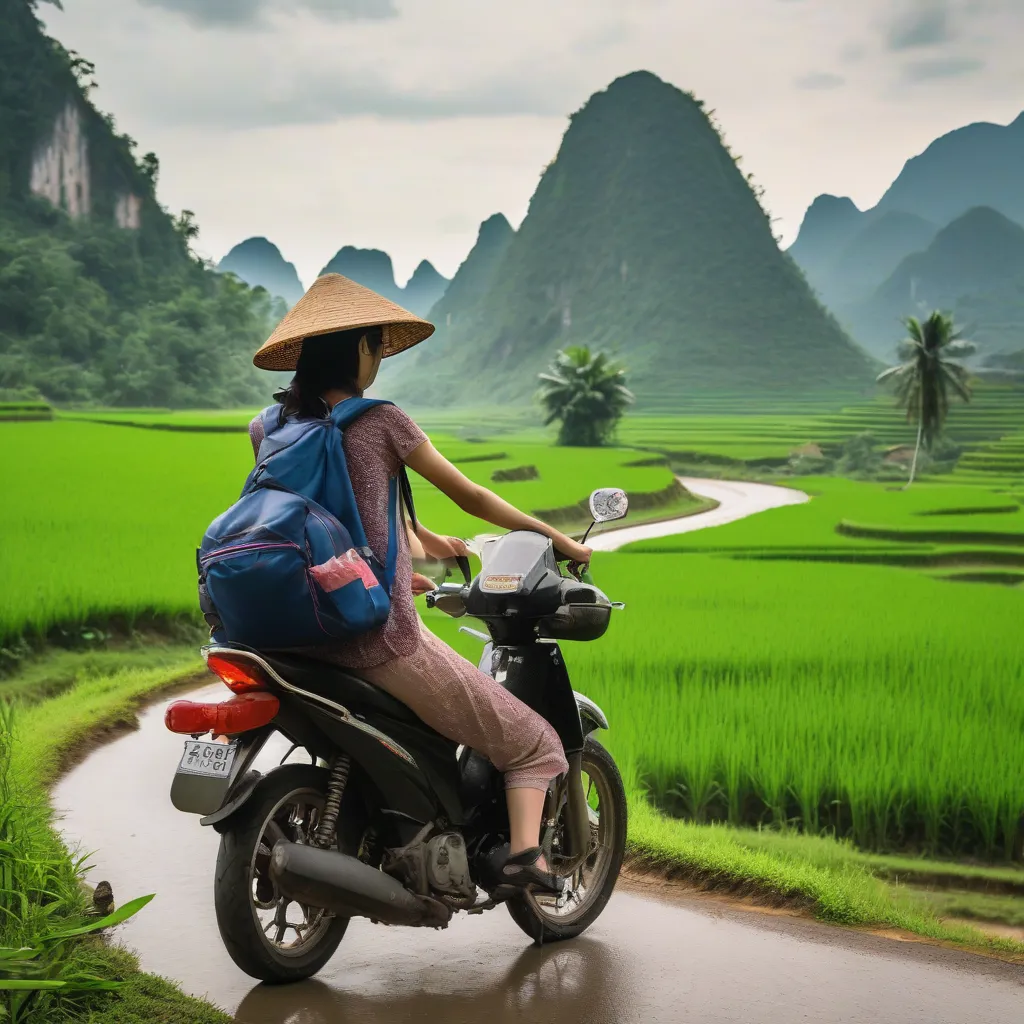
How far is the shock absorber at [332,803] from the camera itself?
8.80ft

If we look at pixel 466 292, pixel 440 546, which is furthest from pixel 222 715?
pixel 466 292

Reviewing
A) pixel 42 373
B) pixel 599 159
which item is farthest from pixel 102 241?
pixel 599 159

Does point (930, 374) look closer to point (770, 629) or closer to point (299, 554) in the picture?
point (770, 629)

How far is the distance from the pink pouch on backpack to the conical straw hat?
449 mm

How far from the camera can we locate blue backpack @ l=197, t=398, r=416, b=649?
2492 millimetres

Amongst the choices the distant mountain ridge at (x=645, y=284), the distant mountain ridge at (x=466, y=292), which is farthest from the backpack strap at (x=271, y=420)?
the distant mountain ridge at (x=466, y=292)

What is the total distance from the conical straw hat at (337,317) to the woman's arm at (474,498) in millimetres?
251

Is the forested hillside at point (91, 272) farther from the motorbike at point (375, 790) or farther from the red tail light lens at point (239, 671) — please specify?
the red tail light lens at point (239, 671)

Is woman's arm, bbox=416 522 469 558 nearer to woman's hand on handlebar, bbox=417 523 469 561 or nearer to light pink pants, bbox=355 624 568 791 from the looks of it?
woman's hand on handlebar, bbox=417 523 469 561

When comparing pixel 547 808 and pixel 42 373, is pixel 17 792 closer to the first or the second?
pixel 547 808

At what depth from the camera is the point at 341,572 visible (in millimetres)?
2496

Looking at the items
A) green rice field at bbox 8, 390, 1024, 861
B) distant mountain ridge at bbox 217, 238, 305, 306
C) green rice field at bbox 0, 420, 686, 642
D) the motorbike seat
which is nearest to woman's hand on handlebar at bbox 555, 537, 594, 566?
the motorbike seat

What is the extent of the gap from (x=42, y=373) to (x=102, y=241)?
1407cm

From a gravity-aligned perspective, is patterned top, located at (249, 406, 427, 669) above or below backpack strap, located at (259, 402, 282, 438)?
below
